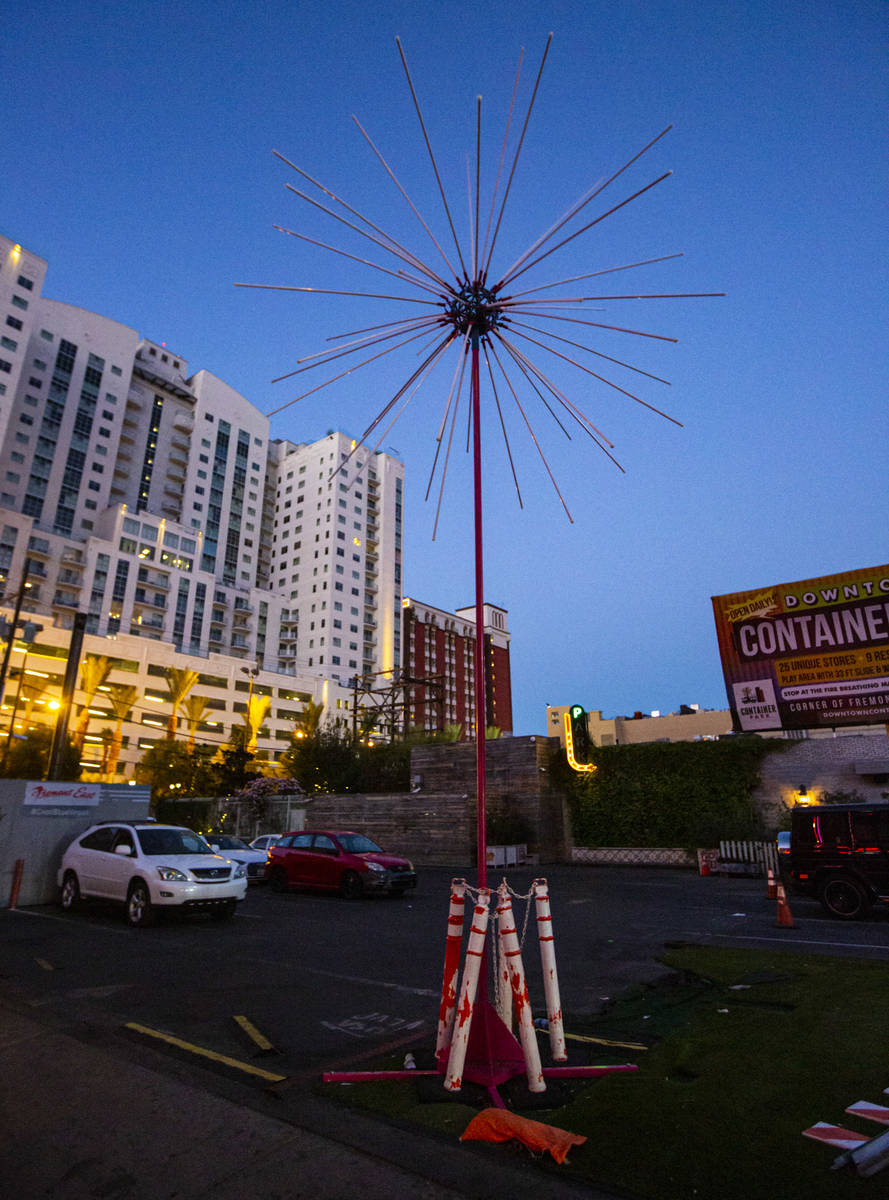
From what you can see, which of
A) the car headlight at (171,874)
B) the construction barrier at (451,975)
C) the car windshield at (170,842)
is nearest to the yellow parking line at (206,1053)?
the construction barrier at (451,975)

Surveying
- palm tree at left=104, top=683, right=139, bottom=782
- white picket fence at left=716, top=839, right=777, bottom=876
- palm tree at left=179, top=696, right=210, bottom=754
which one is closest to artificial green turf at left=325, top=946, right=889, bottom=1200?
white picket fence at left=716, top=839, right=777, bottom=876

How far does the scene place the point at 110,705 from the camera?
70.9m

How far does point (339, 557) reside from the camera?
103 metres

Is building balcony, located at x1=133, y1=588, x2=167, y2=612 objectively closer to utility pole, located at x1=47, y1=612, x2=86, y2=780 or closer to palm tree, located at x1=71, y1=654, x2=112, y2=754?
palm tree, located at x1=71, y1=654, x2=112, y2=754

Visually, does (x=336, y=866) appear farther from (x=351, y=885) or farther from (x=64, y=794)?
(x=64, y=794)

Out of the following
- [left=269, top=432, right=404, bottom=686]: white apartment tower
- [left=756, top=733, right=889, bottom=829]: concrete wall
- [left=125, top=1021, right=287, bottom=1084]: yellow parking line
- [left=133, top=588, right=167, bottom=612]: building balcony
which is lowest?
[left=125, top=1021, right=287, bottom=1084]: yellow parking line

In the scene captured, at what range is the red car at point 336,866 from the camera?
53.4ft

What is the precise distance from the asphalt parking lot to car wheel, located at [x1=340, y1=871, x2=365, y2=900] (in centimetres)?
77

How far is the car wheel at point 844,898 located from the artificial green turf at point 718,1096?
6388mm

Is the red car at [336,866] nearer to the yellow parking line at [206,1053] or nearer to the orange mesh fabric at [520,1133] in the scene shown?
the yellow parking line at [206,1053]

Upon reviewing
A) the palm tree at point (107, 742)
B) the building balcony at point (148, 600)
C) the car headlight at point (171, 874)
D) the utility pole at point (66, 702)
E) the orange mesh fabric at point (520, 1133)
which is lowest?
the orange mesh fabric at point (520, 1133)

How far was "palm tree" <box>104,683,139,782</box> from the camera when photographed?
61875mm

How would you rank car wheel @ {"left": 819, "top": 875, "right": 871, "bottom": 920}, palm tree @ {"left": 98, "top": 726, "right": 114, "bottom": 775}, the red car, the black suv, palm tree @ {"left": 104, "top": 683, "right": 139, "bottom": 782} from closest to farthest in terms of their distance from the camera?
the black suv, car wheel @ {"left": 819, "top": 875, "right": 871, "bottom": 920}, the red car, palm tree @ {"left": 104, "top": 683, "right": 139, "bottom": 782}, palm tree @ {"left": 98, "top": 726, "right": 114, "bottom": 775}

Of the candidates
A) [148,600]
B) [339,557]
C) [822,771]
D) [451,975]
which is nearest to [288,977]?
[451,975]
